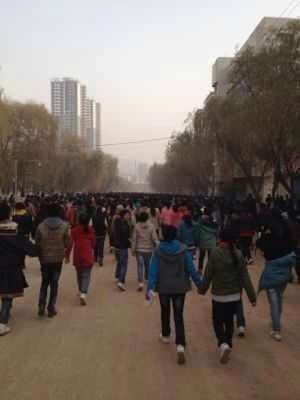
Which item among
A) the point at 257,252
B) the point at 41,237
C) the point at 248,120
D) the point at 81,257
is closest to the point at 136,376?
the point at 41,237

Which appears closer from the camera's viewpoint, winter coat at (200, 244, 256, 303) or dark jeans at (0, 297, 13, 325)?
winter coat at (200, 244, 256, 303)

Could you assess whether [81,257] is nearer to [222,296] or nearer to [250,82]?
[222,296]

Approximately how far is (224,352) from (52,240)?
11.0ft

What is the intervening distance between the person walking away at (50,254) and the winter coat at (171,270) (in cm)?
228

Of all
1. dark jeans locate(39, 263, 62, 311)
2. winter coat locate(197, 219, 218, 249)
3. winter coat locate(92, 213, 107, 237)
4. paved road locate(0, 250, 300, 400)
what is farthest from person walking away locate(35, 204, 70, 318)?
winter coat locate(92, 213, 107, 237)

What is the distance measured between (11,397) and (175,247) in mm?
2424

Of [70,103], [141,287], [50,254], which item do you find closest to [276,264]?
[50,254]

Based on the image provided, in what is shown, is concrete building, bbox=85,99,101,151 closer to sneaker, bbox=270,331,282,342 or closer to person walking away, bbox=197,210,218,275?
person walking away, bbox=197,210,218,275

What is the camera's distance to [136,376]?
550cm

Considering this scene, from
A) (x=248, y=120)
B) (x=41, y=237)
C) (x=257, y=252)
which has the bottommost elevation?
(x=257, y=252)

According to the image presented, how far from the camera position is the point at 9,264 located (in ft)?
23.7

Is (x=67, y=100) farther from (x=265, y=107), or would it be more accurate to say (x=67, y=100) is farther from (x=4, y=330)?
(x=4, y=330)

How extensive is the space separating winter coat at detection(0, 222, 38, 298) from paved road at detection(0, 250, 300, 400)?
0.59 m

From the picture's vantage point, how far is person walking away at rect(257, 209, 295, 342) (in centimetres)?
711
